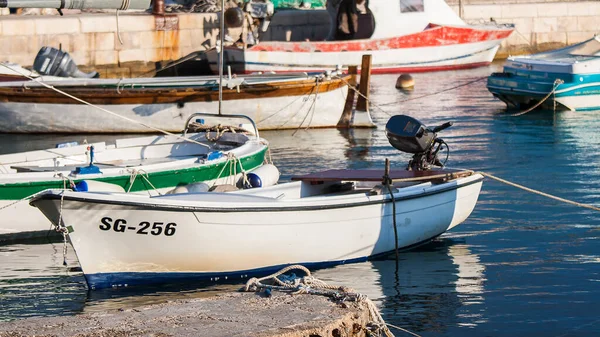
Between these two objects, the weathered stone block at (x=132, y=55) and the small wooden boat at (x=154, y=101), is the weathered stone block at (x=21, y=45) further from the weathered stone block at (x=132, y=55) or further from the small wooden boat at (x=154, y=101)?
the small wooden boat at (x=154, y=101)

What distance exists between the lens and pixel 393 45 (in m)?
31.6

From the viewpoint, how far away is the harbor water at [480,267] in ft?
31.6

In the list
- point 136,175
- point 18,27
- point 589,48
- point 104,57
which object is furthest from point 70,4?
point 104,57

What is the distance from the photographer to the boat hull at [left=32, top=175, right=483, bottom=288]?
995 cm

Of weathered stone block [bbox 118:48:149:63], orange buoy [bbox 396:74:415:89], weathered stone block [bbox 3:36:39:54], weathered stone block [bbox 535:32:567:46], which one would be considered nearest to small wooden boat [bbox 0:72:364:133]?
weathered stone block [bbox 3:36:39:54]

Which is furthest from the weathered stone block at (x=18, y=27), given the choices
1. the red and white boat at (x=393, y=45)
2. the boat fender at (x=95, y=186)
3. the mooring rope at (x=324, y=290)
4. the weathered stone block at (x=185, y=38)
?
the mooring rope at (x=324, y=290)

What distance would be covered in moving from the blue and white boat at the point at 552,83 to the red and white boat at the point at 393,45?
6844mm

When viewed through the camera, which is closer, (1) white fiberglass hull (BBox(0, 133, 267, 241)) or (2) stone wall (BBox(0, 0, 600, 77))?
(1) white fiberglass hull (BBox(0, 133, 267, 241))

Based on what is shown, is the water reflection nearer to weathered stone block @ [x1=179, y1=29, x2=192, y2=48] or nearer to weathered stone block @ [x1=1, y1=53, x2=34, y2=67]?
weathered stone block @ [x1=1, y1=53, x2=34, y2=67]

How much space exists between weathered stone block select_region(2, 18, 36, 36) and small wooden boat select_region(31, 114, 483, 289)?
16.5m

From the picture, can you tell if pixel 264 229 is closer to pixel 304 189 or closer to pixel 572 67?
pixel 304 189

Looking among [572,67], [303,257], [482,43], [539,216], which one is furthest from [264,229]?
[482,43]

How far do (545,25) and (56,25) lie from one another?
16.4 metres

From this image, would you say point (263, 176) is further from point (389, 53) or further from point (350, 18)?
point (350, 18)
